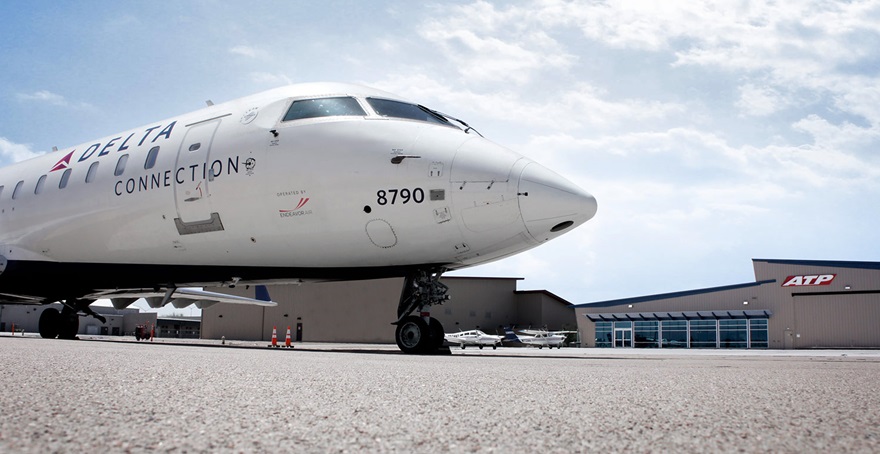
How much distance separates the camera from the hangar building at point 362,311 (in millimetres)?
42438

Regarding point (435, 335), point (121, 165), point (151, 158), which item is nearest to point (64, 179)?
point (121, 165)

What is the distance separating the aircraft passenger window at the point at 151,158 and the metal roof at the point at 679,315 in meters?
33.7

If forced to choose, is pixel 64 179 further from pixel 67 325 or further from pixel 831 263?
pixel 831 263

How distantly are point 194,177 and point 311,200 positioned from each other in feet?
8.88

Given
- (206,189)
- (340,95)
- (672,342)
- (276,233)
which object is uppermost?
(340,95)

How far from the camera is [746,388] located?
196 inches

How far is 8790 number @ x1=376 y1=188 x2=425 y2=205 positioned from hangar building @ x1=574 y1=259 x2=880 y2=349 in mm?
32267

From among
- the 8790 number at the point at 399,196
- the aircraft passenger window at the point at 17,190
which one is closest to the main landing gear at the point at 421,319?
the 8790 number at the point at 399,196

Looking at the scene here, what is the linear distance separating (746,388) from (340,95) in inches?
356

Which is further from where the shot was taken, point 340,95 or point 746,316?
point 746,316

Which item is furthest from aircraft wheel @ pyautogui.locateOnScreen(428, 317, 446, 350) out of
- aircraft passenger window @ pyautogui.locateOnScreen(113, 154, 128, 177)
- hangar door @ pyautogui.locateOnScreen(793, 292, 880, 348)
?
hangar door @ pyautogui.locateOnScreen(793, 292, 880, 348)

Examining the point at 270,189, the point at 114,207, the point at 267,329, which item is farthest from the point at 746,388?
the point at 267,329

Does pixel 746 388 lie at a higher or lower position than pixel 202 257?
lower

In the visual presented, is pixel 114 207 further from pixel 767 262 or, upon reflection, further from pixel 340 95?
pixel 767 262
